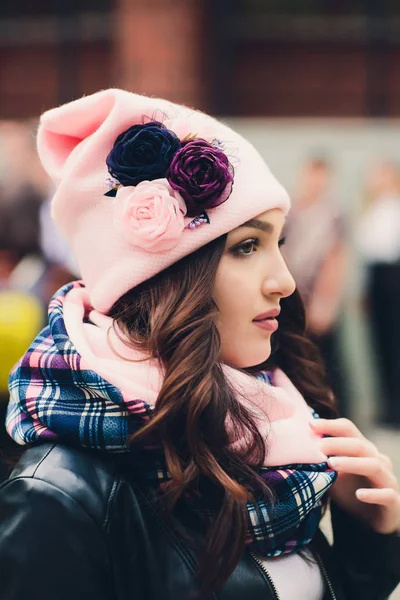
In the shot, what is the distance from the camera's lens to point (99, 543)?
172 cm

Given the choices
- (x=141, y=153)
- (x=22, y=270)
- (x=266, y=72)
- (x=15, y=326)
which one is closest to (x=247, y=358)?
(x=141, y=153)

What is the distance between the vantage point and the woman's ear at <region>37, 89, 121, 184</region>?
1.92 metres

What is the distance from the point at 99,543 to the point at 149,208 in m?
0.67

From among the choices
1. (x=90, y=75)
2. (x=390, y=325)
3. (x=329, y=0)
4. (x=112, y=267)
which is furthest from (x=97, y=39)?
(x=112, y=267)

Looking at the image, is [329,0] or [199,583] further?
[329,0]

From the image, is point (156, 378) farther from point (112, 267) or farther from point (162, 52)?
point (162, 52)

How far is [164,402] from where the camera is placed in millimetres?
1787

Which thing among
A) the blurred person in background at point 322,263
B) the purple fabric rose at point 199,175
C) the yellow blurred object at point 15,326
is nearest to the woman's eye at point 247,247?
the purple fabric rose at point 199,175

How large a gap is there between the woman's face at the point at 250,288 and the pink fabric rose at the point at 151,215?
0.42ft

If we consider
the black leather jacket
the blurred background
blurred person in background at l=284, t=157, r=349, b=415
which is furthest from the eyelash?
the blurred background

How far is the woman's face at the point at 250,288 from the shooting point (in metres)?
1.91

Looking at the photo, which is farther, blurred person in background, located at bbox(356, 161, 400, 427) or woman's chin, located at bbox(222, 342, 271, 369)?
blurred person in background, located at bbox(356, 161, 400, 427)

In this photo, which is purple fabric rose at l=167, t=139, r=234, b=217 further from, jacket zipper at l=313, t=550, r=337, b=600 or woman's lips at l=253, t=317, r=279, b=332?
jacket zipper at l=313, t=550, r=337, b=600

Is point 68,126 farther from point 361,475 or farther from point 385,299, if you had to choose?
point 385,299
